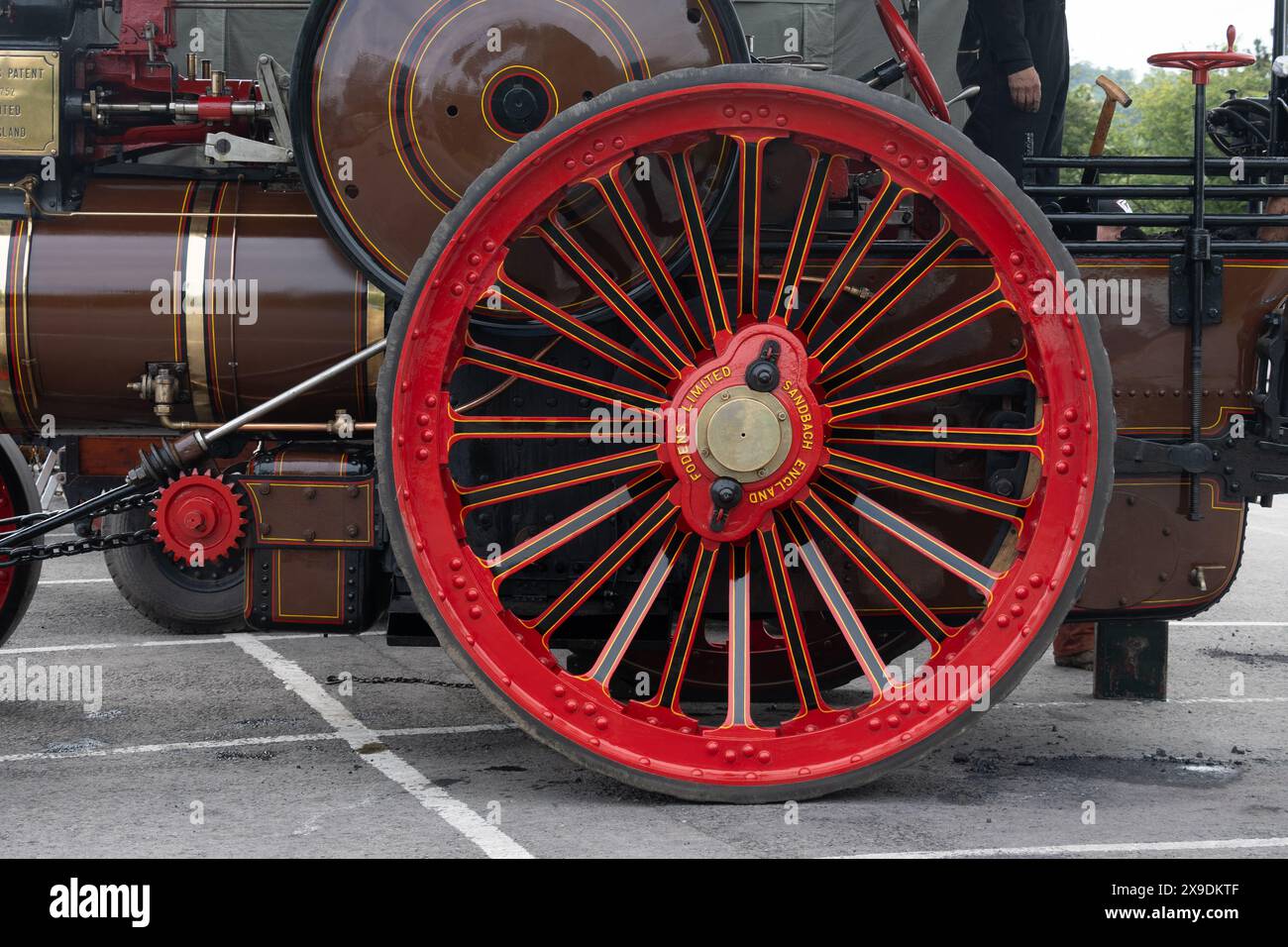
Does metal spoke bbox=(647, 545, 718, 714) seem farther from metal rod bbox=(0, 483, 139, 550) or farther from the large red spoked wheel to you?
metal rod bbox=(0, 483, 139, 550)

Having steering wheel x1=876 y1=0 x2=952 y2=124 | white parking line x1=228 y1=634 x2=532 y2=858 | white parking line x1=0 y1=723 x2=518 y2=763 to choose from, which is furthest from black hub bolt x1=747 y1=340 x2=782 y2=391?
white parking line x1=0 y1=723 x2=518 y2=763

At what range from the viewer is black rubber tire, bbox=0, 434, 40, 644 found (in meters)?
5.55

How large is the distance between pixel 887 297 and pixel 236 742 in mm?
2560

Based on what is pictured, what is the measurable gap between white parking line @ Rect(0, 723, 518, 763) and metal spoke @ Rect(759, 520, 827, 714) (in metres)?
1.39

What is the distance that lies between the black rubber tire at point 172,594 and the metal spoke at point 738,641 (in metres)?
3.64

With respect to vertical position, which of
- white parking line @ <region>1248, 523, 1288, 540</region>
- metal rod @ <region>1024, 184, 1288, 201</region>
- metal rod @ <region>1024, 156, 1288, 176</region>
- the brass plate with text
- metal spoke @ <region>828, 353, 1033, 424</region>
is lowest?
white parking line @ <region>1248, 523, 1288, 540</region>

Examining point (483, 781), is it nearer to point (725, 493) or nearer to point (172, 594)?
point (725, 493)

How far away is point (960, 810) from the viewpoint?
4324mm

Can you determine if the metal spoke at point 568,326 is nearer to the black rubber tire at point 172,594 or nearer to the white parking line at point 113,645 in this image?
the white parking line at point 113,645

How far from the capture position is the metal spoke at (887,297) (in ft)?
14.0

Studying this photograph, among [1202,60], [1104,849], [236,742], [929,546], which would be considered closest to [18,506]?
[236,742]

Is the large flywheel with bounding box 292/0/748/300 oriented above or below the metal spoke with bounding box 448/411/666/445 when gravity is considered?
above

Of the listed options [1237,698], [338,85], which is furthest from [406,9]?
[1237,698]
